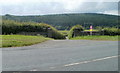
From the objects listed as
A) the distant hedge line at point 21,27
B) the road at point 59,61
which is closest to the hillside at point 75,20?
the distant hedge line at point 21,27

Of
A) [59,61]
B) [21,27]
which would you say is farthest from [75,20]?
[59,61]

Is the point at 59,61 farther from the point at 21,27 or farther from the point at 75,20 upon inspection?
the point at 75,20

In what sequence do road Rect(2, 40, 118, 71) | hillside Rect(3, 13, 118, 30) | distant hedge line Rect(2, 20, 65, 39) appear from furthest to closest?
1. hillside Rect(3, 13, 118, 30)
2. distant hedge line Rect(2, 20, 65, 39)
3. road Rect(2, 40, 118, 71)

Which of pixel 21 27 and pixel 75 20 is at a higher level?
pixel 75 20

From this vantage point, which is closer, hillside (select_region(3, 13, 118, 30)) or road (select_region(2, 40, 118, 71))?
road (select_region(2, 40, 118, 71))

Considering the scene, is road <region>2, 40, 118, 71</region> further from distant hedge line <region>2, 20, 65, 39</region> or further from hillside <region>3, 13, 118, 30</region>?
hillside <region>3, 13, 118, 30</region>

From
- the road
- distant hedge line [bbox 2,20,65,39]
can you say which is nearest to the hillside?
distant hedge line [bbox 2,20,65,39]

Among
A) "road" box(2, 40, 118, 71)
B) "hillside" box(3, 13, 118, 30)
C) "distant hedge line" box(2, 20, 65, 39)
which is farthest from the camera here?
"hillside" box(3, 13, 118, 30)

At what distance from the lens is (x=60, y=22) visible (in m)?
75.2

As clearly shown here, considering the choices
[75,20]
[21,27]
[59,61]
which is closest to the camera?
[59,61]

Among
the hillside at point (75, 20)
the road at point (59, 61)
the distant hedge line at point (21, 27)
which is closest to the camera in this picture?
the road at point (59, 61)

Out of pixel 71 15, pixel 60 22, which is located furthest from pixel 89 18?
pixel 60 22

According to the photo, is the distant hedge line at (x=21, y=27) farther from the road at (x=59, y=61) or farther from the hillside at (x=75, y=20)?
the road at (x=59, y=61)

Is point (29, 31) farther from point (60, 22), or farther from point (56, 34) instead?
point (60, 22)
